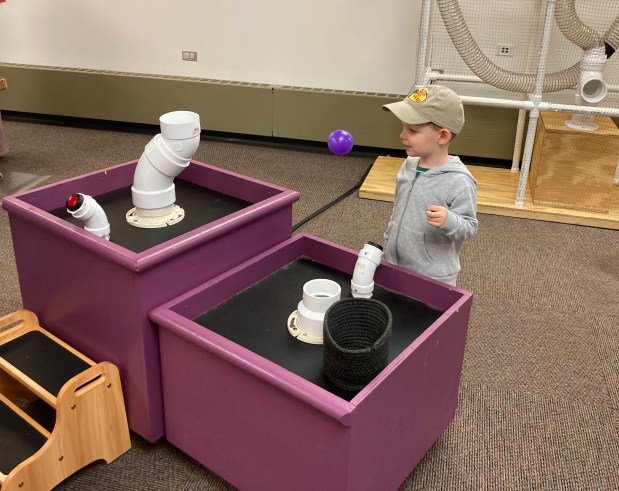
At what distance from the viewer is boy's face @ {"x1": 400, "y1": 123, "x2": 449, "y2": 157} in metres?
1.52

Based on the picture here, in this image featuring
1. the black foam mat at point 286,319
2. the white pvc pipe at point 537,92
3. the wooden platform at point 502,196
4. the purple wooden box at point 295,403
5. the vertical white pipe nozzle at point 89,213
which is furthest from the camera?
the wooden platform at point 502,196

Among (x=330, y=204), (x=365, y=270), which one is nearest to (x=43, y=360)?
(x=365, y=270)

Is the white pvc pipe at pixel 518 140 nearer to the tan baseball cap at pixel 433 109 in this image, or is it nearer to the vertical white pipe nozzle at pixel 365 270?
the tan baseball cap at pixel 433 109

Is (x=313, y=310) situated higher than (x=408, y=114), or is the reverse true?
(x=408, y=114)

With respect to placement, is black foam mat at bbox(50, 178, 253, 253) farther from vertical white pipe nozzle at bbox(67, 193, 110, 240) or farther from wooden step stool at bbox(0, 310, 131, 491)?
wooden step stool at bbox(0, 310, 131, 491)

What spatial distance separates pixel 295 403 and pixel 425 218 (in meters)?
0.61

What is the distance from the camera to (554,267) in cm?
260

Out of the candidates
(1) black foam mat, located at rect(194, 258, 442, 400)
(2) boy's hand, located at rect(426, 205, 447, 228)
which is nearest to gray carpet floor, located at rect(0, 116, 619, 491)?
(1) black foam mat, located at rect(194, 258, 442, 400)

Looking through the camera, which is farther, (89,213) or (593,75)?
(593,75)

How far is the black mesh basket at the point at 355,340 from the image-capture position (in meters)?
1.17

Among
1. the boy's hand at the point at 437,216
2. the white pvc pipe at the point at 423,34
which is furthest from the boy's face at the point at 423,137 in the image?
the white pvc pipe at the point at 423,34

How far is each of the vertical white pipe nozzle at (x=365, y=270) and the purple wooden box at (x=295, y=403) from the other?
70 mm

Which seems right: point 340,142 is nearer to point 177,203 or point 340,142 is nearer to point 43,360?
point 177,203

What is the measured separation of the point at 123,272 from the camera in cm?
138
